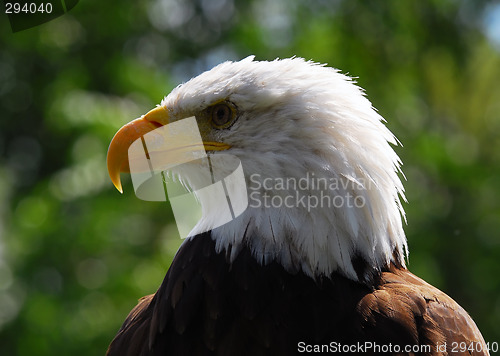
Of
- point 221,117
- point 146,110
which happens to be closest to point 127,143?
point 221,117

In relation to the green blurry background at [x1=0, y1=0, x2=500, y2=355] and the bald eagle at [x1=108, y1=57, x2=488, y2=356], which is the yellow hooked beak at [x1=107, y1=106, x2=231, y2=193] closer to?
the bald eagle at [x1=108, y1=57, x2=488, y2=356]

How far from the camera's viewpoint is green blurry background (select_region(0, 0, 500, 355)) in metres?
6.30

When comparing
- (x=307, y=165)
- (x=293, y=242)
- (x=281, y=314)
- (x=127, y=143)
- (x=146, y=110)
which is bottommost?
(x=281, y=314)

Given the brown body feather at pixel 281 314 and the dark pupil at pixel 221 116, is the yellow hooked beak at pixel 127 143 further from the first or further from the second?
the brown body feather at pixel 281 314

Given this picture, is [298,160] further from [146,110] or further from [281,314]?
[146,110]

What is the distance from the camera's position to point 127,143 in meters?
2.87

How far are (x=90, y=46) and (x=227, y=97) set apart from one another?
7626mm

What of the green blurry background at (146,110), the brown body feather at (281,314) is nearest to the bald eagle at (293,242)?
the brown body feather at (281,314)

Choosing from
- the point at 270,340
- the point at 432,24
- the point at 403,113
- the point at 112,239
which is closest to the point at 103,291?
the point at 112,239

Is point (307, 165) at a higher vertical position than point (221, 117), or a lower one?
lower

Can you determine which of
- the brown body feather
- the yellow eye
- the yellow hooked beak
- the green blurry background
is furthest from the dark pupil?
the green blurry background

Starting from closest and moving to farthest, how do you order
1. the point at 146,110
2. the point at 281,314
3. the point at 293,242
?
the point at 281,314 < the point at 293,242 < the point at 146,110

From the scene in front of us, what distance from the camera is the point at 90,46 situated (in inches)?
389

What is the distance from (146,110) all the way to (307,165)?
4.66m
